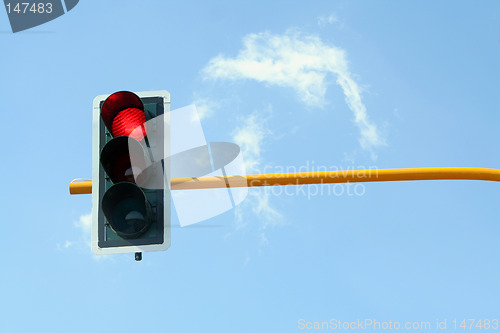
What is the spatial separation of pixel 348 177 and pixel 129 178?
1806mm

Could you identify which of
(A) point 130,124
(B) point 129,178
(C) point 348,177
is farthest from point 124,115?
(C) point 348,177

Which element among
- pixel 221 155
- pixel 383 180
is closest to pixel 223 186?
pixel 221 155

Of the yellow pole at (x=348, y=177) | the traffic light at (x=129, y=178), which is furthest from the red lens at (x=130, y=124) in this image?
the yellow pole at (x=348, y=177)

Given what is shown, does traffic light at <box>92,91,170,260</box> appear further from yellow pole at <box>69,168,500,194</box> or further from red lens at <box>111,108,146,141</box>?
yellow pole at <box>69,168,500,194</box>

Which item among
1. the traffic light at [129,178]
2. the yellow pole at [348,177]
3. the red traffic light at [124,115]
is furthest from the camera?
the red traffic light at [124,115]

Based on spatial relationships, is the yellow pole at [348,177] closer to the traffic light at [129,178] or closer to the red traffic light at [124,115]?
the traffic light at [129,178]

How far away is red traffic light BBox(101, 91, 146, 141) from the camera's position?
5289 millimetres

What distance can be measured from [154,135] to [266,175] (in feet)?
3.86

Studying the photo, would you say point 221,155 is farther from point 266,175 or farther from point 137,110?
point 137,110

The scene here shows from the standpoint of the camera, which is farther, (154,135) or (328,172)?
(154,135)

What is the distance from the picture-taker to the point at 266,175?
509 centimetres

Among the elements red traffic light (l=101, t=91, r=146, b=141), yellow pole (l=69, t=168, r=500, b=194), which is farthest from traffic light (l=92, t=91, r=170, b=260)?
yellow pole (l=69, t=168, r=500, b=194)

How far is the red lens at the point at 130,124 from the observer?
527 cm

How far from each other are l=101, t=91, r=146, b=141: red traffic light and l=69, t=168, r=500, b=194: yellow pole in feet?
2.09
